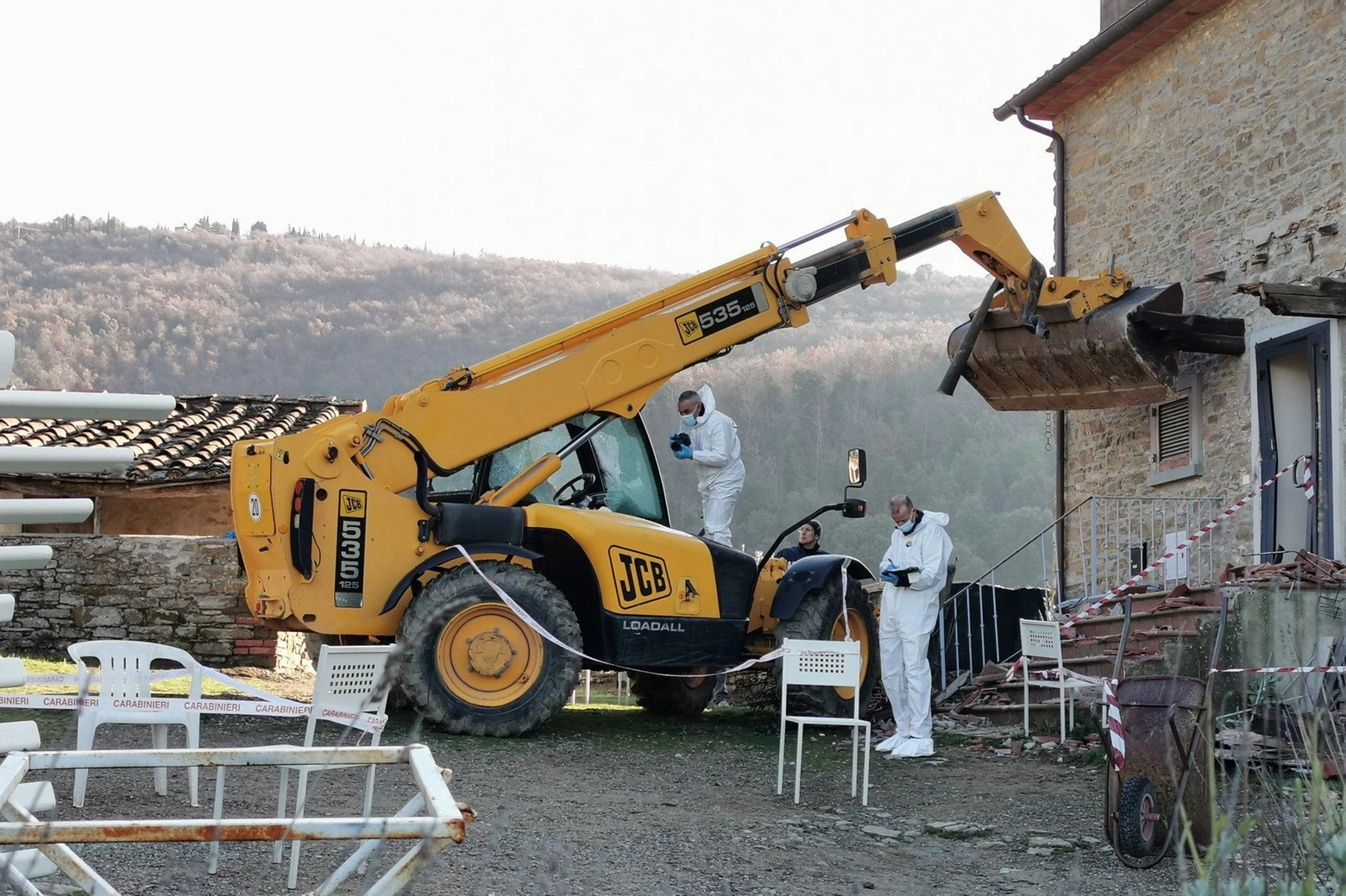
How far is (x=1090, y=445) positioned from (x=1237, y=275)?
279cm

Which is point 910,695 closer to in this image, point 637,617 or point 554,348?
point 637,617

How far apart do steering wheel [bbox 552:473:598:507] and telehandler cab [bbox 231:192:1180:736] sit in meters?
0.01

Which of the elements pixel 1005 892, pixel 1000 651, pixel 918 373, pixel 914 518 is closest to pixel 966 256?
pixel 914 518

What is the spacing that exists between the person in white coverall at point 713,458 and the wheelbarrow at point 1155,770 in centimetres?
478

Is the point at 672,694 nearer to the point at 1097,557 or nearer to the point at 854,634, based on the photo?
the point at 854,634

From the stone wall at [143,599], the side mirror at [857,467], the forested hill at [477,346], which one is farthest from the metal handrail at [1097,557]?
the forested hill at [477,346]

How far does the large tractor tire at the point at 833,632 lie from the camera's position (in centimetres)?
1049

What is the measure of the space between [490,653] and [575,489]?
5.11ft

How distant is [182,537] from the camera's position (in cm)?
1555

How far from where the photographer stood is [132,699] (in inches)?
267

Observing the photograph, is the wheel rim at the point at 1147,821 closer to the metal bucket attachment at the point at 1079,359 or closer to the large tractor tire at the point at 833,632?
the large tractor tire at the point at 833,632

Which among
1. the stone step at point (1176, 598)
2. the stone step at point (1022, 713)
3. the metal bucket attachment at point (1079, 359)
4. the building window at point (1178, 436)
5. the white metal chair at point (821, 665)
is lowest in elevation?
the stone step at point (1022, 713)

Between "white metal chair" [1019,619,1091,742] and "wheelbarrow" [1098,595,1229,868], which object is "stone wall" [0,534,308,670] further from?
"wheelbarrow" [1098,595,1229,868]

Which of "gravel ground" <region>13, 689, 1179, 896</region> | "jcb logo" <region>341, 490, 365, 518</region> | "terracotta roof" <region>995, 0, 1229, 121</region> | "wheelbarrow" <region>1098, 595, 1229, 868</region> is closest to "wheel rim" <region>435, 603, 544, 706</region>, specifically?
"gravel ground" <region>13, 689, 1179, 896</region>
